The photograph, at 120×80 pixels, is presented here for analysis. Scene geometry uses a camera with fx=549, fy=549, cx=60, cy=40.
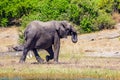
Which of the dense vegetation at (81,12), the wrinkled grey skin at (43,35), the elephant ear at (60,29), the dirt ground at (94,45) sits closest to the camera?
the wrinkled grey skin at (43,35)

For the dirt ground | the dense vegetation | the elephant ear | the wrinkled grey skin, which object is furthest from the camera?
the dense vegetation

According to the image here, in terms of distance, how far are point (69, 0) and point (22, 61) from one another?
69.6 ft

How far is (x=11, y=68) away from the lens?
94.3 ft

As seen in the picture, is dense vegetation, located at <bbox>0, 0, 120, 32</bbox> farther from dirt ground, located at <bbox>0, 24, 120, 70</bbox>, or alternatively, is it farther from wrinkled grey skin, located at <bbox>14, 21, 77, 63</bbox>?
wrinkled grey skin, located at <bbox>14, 21, 77, 63</bbox>

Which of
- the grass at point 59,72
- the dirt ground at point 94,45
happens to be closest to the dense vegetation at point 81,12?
the dirt ground at point 94,45

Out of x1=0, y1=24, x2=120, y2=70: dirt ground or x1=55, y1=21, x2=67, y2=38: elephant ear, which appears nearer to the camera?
x1=55, y1=21, x2=67, y2=38: elephant ear

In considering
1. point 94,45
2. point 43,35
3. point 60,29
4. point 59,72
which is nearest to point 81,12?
point 94,45

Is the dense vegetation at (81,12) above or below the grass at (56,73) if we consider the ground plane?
below

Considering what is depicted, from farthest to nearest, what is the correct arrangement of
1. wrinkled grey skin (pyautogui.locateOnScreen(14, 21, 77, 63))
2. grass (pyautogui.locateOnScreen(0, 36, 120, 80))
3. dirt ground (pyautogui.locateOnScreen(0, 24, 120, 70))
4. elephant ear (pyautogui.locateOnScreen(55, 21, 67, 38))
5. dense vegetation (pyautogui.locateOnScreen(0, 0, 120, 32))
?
dense vegetation (pyautogui.locateOnScreen(0, 0, 120, 32)) < dirt ground (pyautogui.locateOnScreen(0, 24, 120, 70)) < elephant ear (pyautogui.locateOnScreen(55, 21, 67, 38)) < wrinkled grey skin (pyautogui.locateOnScreen(14, 21, 77, 63)) < grass (pyautogui.locateOnScreen(0, 36, 120, 80))

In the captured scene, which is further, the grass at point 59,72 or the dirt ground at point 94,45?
the dirt ground at point 94,45

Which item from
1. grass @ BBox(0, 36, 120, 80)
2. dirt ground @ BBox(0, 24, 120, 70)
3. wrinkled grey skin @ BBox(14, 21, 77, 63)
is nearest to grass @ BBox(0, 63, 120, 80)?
grass @ BBox(0, 36, 120, 80)

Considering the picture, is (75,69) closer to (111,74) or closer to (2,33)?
(111,74)

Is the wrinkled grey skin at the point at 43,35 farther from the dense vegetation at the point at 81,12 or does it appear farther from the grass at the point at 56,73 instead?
the dense vegetation at the point at 81,12

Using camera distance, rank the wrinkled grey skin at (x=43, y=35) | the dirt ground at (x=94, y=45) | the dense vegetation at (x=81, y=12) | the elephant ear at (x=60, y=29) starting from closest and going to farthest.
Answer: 1. the wrinkled grey skin at (x=43, y=35)
2. the elephant ear at (x=60, y=29)
3. the dirt ground at (x=94, y=45)
4. the dense vegetation at (x=81, y=12)
